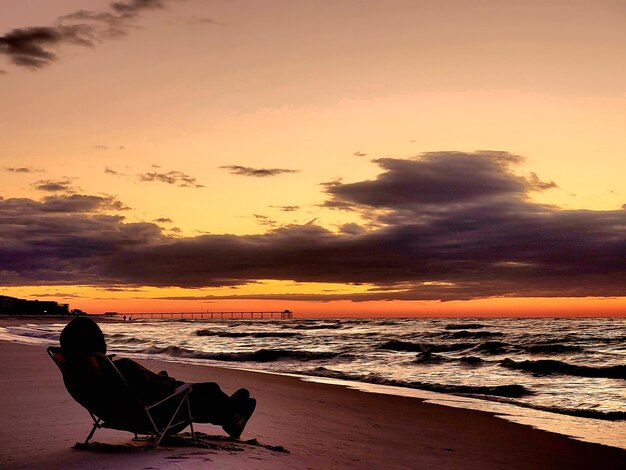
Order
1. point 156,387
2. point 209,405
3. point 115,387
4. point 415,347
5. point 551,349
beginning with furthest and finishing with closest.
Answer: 1. point 415,347
2. point 551,349
3. point 209,405
4. point 156,387
5. point 115,387

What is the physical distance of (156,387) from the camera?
20.1 ft

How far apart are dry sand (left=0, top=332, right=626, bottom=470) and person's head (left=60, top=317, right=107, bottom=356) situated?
934mm

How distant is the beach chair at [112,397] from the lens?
19.0 feet

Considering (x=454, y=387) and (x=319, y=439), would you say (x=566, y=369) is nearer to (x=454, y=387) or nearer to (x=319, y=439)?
(x=454, y=387)

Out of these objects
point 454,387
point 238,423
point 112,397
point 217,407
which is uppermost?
point 112,397

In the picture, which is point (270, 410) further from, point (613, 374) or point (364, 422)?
point (613, 374)

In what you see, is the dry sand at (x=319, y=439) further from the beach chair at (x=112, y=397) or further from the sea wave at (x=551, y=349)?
the sea wave at (x=551, y=349)

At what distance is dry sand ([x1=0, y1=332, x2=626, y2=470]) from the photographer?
19.3 ft

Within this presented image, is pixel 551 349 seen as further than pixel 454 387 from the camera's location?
Yes

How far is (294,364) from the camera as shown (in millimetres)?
24453

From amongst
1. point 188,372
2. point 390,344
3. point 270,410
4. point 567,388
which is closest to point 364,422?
point 270,410

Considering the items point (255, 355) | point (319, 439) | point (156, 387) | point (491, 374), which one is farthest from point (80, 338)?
point (255, 355)

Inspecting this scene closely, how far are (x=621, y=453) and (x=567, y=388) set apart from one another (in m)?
9.11

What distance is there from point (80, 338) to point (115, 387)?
0.54 metres
